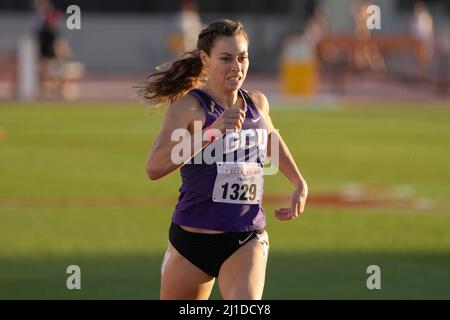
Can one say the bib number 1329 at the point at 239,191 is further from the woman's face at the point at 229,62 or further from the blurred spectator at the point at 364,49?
the blurred spectator at the point at 364,49

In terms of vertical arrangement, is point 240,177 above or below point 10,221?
above

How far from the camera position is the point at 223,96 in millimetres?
7367

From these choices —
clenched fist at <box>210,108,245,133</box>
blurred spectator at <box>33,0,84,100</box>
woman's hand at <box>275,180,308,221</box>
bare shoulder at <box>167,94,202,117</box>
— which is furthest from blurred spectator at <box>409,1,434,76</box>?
clenched fist at <box>210,108,245,133</box>

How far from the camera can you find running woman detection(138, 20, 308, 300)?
718 cm

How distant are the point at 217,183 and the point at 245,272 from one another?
0.56 m

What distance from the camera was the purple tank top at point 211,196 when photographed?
724 cm

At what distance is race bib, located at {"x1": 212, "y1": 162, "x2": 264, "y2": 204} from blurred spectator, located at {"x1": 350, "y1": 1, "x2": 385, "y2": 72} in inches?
1360

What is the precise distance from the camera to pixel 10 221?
14.0 meters

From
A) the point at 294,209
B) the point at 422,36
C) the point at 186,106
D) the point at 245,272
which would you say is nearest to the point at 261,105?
the point at 186,106

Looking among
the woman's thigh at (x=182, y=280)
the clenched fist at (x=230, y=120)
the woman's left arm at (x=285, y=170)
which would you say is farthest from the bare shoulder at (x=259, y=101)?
the woman's thigh at (x=182, y=280)

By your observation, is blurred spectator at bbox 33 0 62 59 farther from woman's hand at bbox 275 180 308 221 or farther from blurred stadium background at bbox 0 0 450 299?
woman's hand at bbox 275 180 308 221
